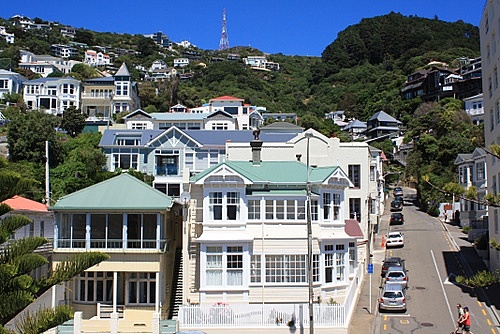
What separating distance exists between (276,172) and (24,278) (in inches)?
742

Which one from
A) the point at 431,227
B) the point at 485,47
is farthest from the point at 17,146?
the point at 485,47

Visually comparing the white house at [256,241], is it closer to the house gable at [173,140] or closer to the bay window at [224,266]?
the bay window at [224,266]

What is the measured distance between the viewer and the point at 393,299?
104 feet

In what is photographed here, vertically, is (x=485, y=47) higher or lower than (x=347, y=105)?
lower

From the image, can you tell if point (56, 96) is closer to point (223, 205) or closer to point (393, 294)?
point (223, 205)

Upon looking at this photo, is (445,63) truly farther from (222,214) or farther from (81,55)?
(222,214)

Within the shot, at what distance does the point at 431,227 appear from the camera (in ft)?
187

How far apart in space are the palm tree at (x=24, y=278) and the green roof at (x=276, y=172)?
14907mm

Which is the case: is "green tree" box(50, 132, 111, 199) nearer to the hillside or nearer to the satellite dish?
the satellite dish

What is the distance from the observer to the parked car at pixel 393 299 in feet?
104

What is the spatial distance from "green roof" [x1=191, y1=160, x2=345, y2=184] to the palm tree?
48.9 ft

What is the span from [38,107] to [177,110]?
70.0ft

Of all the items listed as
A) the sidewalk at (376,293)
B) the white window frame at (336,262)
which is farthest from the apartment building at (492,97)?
the white window frame at (336,262)

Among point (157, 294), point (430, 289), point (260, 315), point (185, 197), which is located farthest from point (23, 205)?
point (430, 289)
